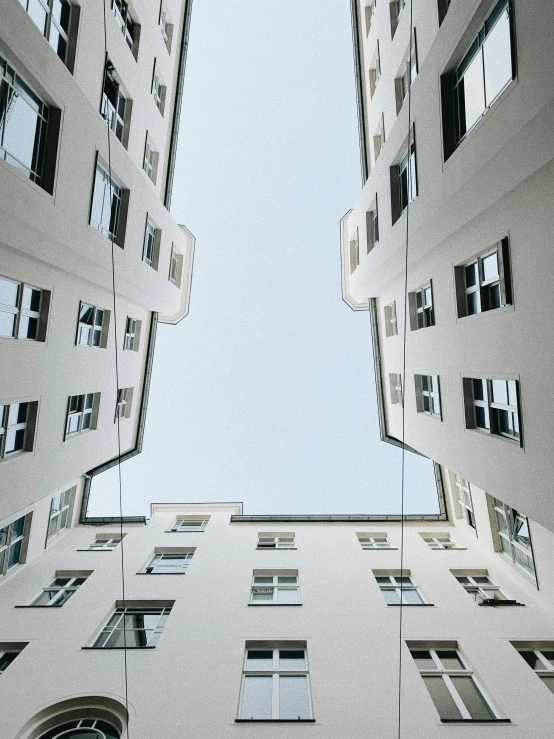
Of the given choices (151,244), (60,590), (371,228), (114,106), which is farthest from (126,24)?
(60,590)

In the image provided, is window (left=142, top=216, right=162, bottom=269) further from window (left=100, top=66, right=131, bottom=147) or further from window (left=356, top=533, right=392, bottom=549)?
window (left=356, top=533, right=392, bottom=549)

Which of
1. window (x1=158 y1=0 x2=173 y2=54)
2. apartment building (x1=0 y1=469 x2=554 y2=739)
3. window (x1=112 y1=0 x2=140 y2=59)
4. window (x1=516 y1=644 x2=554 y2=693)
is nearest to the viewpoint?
apartment building (x1=0 y1=469 x2=554 y2=739)

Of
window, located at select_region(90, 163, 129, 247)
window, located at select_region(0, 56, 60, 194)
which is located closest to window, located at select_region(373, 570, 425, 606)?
window, located at select_region(90, 163, 129, 247)

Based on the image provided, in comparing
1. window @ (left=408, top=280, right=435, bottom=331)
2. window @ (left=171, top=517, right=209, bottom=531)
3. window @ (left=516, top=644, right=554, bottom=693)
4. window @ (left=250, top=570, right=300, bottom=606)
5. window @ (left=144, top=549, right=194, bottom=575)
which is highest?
window @ (left=408, top=280, right=435, bottom=331)

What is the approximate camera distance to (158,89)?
21.1m

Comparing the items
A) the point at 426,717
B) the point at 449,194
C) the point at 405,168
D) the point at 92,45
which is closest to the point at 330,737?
the point at 426,717

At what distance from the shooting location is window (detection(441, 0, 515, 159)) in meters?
8.94

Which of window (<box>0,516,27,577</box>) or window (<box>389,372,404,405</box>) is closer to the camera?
A: window (<box>0,516,27,577</box>)

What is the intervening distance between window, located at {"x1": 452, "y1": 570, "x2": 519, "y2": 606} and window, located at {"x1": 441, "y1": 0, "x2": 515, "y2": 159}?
13.6 meters

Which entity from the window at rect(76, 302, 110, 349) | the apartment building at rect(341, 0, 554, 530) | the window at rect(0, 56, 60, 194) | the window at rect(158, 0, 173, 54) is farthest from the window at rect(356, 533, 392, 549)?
the window at rect(158, 0, 173, 54)

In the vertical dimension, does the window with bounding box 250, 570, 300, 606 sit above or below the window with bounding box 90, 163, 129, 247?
below

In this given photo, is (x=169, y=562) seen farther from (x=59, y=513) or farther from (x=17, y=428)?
(x=17, y=428)

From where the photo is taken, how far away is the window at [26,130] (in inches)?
392

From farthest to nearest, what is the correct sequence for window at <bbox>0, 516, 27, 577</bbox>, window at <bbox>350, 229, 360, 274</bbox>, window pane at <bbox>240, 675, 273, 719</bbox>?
window at <bbox>350, 229, 360, 274</bbox>, window at <bbox>0, 516, 27, 577</bbox>, window pane at <bbox>240, 675, 273, 719</bbox>
